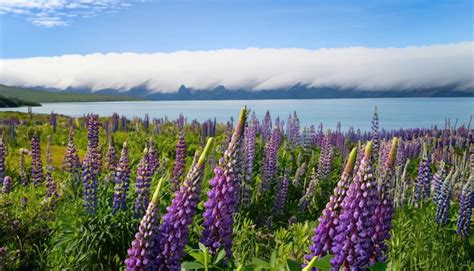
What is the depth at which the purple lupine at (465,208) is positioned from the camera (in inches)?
316

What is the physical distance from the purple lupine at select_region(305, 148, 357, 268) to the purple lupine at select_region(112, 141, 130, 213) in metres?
3.61

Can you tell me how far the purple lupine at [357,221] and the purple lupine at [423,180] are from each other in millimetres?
6882

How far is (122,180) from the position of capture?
6.79 m

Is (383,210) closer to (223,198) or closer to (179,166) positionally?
(223,198)

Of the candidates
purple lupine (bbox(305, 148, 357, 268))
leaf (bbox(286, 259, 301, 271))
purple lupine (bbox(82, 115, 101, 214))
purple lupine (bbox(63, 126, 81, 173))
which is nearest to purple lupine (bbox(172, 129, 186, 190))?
purple lupine (bbox(82, 115, 101, 214))

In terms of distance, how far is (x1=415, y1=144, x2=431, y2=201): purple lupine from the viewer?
10030mm

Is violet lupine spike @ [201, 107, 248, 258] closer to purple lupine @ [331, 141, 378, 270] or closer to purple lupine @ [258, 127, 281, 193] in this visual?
purple lupine @ [331, 141, 378, 270]

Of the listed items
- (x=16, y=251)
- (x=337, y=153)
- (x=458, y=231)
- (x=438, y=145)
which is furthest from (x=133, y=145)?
(x=438, y=145)

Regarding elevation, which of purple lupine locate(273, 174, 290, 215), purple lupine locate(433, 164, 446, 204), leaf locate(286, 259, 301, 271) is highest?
leaf locate(286, 259, 301, 271)

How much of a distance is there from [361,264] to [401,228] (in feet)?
16.1

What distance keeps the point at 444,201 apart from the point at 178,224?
6.06m

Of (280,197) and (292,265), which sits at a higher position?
(292,265)

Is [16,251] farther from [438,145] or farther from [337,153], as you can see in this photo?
[438,145]

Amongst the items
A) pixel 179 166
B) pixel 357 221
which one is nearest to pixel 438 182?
pixel 179 166
